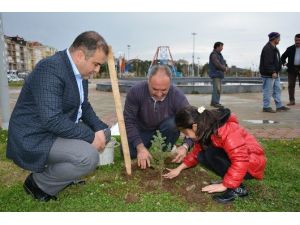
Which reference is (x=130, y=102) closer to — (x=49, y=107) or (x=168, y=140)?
(x=168, y=140)

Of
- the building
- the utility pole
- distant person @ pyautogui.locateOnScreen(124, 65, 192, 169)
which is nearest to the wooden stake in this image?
distant person @ pyautogui.locateOnScreen(124, 65, 192, 169)

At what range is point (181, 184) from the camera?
367cm

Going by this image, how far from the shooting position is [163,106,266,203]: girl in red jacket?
3.08 m

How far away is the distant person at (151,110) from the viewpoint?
3818 millimetres

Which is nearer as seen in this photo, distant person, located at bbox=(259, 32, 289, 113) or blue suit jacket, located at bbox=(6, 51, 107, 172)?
blue suit jacket, located at bbox=(6, 51, 107, 172)

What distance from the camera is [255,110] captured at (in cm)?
962

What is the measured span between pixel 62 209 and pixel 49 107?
91 cm

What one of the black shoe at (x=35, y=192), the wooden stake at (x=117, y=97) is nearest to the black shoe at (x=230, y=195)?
the wooden stake at (x=117, y=97)

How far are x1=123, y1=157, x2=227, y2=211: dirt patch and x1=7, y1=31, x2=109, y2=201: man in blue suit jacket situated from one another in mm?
625

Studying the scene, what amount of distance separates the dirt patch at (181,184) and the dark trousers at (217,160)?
0.86 ft

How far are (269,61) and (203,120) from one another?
20.6 ft

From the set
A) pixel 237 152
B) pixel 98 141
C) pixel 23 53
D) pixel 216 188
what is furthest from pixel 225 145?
pixel 23 53

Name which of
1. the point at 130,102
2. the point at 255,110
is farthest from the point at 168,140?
the point at 255,110

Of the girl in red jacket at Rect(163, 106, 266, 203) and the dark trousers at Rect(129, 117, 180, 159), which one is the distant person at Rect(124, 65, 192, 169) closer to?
the dark trousers at Rect(129, 117, 180, 159)
